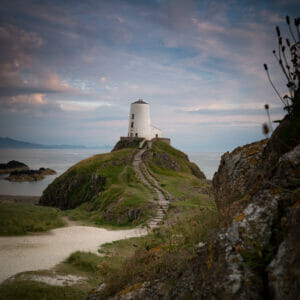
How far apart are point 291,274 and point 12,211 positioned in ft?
72.2

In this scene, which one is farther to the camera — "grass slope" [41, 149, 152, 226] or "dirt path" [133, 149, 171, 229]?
"grass slope" [41, 149, 152, 226]

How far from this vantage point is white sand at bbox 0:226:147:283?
449 inches

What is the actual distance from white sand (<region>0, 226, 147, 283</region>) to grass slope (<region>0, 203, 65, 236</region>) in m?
1.09

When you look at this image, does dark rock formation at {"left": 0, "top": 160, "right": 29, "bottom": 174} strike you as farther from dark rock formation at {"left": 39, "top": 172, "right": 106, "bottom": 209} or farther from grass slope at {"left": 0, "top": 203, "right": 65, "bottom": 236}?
grass slope at {"left": 0, "top": 203, "right": 65, "bottom": 236}

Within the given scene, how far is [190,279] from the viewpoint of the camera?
3.80 meters

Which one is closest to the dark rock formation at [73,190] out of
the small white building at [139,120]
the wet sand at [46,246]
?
the wet sand at [46,246]

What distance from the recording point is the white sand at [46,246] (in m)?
11.4

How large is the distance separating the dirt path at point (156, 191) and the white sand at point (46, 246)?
7.68ft

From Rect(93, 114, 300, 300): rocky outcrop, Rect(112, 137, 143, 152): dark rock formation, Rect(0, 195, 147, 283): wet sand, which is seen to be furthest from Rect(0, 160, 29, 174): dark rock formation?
Rect(93, 114, 300, 300): rocky outcrop

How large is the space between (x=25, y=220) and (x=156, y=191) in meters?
14.9

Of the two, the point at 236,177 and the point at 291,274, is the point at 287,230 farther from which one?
the point at 236,177

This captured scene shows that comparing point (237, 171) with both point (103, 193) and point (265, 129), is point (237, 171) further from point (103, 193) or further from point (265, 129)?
point (103, 193)

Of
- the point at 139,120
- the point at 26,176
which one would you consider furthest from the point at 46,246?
the point at 26,176

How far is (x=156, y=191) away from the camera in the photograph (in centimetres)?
3042
